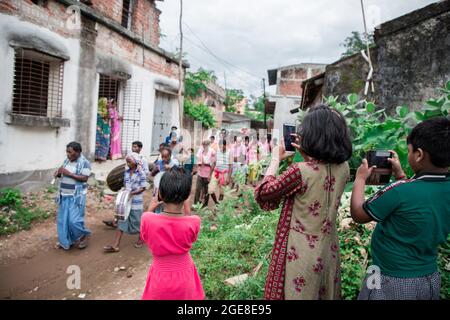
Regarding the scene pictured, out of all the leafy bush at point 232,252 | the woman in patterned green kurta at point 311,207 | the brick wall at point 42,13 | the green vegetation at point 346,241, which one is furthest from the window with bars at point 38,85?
the woman in patterned green kurta at point 311,207

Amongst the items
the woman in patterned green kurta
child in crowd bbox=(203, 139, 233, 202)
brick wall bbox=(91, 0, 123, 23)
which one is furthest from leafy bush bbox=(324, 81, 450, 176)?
brick wall bbox=(91, 0, 123, 23)

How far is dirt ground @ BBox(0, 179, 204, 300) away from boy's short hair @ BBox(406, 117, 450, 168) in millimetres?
2916

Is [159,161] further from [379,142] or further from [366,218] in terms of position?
[366,218]

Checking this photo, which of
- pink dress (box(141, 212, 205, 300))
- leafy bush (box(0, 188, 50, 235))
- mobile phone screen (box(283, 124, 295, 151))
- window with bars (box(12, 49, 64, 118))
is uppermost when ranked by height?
window with bars (box(12, 49, 64, 118))

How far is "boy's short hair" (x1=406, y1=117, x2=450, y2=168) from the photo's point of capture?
4.35ft

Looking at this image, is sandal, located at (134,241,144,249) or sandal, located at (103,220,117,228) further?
sandal, located at (103,220,117,228)

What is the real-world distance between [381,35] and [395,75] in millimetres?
650

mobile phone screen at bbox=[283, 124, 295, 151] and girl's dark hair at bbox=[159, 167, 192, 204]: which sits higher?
mobile phone screen at bbox=[283, 124, 295, 151]

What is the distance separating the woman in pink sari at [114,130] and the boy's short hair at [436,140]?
7721 mm

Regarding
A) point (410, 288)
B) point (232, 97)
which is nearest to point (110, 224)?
point (410, 288)

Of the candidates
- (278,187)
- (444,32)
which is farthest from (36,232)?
(444,32)

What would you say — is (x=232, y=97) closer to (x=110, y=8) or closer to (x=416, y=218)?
(x=110, y=8)

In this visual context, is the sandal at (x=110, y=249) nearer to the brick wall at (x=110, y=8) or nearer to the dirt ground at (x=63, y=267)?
the dirt ground at (x=63, y=267)

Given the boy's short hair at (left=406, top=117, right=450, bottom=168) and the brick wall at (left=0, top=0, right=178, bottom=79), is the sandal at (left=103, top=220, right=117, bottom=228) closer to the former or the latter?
the brick wall at (left=0, top=0, right=178, bottom=79)
